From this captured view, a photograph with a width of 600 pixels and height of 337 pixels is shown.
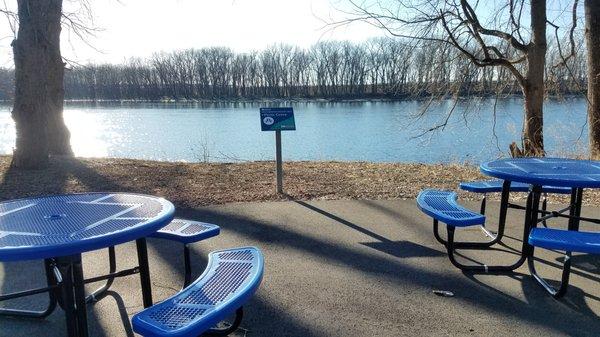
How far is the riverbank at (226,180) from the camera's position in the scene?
19.7 feet

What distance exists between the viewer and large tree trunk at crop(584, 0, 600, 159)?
8016mm

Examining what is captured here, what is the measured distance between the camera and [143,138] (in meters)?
26.0

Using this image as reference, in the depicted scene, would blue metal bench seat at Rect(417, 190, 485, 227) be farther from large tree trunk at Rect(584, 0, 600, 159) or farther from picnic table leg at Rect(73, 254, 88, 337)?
large tree trunk at Rect(584, 0, 600, 159)

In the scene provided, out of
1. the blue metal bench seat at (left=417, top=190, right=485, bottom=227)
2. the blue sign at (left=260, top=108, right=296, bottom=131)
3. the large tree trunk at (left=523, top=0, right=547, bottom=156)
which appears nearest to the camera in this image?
the blue metal bench seat at (left=417, top=190, right=485, bottom=227)

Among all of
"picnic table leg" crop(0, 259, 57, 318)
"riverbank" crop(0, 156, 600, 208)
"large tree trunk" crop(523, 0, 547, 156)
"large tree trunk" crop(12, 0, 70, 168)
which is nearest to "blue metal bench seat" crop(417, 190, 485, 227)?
"riverbank" crop(0, 156, 600, 208)

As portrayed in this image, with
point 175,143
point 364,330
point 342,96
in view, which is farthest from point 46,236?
point 342,96

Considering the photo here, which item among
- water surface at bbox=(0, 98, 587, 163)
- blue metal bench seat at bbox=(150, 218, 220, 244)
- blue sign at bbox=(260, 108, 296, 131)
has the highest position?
blue sign at bbox=(260, 108, 296, 131)

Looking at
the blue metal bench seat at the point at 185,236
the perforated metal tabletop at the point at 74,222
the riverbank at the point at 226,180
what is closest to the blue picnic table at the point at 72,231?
the perforated metal tabletop at the point at 74,222

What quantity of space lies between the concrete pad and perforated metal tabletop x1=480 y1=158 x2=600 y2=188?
790 millimetres

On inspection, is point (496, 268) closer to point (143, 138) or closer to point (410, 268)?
point (410, 268)

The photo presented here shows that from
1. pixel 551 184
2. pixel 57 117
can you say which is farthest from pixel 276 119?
pixel 57 117

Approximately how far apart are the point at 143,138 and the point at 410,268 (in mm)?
24781

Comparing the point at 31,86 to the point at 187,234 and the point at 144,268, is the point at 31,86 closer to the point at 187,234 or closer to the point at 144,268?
the point at 187,234

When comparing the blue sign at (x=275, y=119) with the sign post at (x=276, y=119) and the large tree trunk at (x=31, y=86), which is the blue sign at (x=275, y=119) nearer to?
the sign post at (x=276, y=119)
